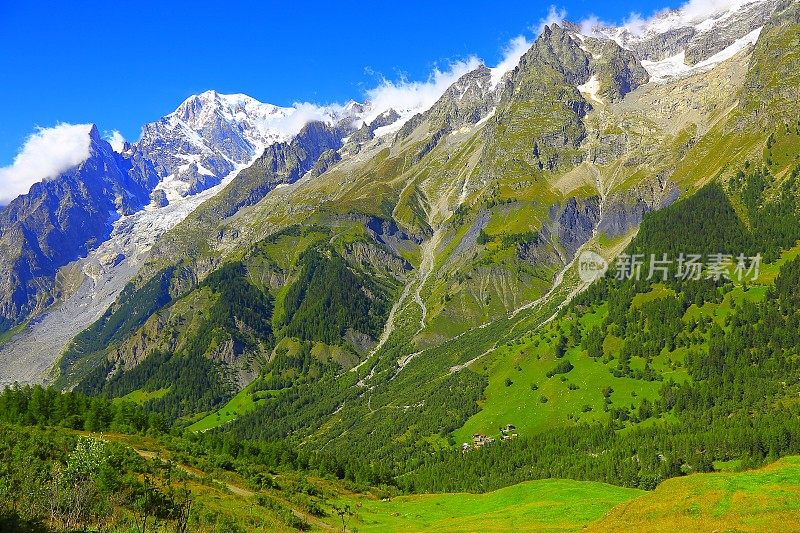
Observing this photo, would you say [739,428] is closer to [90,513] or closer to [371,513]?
[371,513]

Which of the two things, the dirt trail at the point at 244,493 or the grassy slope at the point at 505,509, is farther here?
the dirt trail at the point at 244,493

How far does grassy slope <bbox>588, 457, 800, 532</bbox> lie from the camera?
51.0 metres

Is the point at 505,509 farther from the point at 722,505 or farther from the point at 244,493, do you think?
the point at 722,505

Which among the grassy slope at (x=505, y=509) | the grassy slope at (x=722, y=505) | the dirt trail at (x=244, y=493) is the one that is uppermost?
the grassy slope at (x=722, y=505)

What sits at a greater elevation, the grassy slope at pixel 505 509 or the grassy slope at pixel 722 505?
the grassy slope at pixel 722 505

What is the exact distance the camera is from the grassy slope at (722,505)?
167 feet

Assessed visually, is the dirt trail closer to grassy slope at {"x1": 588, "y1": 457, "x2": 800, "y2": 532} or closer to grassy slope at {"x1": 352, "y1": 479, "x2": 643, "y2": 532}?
grassy slope at {"x1": 352, "y1": 479, "x2": 643, "y2": 532}

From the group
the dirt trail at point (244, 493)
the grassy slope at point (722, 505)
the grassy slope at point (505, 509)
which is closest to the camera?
the grassy slope at point (722, 505)

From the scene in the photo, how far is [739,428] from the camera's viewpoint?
19900cm

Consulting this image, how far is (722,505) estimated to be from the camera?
54094mm

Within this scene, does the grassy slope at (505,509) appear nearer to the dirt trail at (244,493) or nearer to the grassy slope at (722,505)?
the dirt trail at (244,493)

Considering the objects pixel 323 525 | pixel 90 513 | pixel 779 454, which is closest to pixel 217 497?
pixel 323 525

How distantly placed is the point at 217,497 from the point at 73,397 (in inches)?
2874

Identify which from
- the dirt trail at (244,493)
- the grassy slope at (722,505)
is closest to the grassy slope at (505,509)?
the dirt trail at (244,493)
